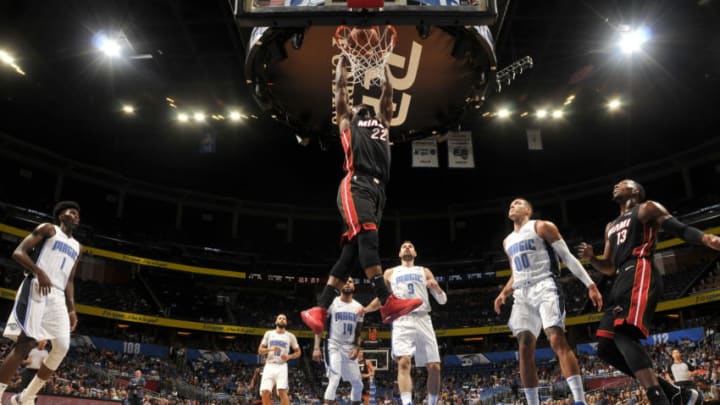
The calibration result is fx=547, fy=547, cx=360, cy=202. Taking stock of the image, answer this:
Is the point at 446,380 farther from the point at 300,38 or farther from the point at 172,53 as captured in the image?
the point at 300,38

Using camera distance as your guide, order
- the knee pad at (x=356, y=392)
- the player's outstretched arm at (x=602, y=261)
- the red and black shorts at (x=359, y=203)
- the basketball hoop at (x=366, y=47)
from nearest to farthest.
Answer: the red and black shorts at (x=359, y=203), the player's outstretched arm at (x=602, y=261), the basketball hoop at (x=366, y=47), the knee pad at (x=356, y=392)

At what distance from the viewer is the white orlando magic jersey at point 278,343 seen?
34.7 feet

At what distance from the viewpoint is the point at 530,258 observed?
603cm

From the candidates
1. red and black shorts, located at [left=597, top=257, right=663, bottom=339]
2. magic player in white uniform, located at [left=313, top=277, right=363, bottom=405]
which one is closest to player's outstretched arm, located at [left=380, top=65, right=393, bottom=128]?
red and black shorts, located at [left=597, top=257, right=663, bottom=339]

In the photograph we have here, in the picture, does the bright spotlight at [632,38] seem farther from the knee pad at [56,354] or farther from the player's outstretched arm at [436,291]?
the knee pad at [56,354]

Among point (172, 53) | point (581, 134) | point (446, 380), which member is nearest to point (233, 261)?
point (446, 380)

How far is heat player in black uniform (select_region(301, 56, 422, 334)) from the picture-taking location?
15.4 feet

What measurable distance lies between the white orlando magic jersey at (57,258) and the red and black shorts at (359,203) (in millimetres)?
3556

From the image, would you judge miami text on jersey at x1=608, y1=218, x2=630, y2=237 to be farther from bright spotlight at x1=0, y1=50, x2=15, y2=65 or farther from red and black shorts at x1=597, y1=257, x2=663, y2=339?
bright spotlight at x1=0, y1=50, x2=15, y2=65

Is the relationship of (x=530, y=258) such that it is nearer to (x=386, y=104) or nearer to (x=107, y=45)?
(x=386, y=104)

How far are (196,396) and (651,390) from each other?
21.4 meters

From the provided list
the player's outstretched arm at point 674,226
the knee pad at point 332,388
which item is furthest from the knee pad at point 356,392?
the player's outstretched arm at point 674,226

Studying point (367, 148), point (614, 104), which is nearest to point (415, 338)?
point (367, 148)

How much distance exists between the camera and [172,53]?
62.4ft
